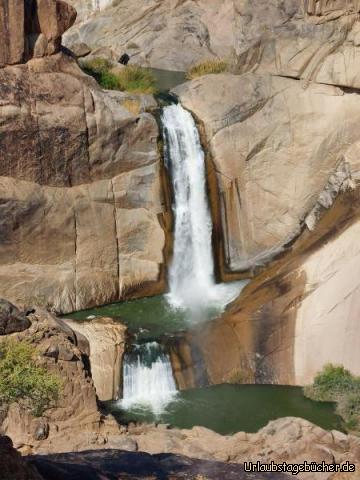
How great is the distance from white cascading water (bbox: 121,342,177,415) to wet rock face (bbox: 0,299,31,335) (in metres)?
3.86

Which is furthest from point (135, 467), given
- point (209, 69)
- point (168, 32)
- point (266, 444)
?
point (168, 32)

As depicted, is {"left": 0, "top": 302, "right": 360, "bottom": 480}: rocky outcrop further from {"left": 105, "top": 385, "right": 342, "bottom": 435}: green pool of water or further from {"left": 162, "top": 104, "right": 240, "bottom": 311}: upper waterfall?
{"left": 162, "top": 104, "right": 240, "bottom": 311}: upper waterfall

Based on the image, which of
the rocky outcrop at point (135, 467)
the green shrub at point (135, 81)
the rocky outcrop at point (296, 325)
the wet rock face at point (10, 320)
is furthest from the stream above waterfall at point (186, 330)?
the rocky outcrop at point (135, 467)

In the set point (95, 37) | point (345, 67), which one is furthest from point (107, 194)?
point (95, 37)

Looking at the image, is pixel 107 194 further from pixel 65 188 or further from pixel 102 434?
pixel 102 434

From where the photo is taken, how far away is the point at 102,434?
20.0 meters

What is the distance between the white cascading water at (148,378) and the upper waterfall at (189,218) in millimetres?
4541

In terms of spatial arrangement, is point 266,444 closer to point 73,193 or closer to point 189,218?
point 189,218

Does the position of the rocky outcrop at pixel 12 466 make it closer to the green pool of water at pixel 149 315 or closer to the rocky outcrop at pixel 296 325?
the rocky outcrop at pixel 296 325

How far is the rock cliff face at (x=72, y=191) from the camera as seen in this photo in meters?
26.0

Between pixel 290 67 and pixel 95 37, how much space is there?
2906cm

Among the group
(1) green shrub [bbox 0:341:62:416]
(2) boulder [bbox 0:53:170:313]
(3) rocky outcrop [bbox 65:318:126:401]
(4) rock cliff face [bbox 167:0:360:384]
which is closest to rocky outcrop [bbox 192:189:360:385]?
(4) rock cliff face [bbox 167:0:360:384]

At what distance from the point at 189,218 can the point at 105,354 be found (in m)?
8.00

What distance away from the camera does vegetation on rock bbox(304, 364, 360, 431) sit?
2150 cm
